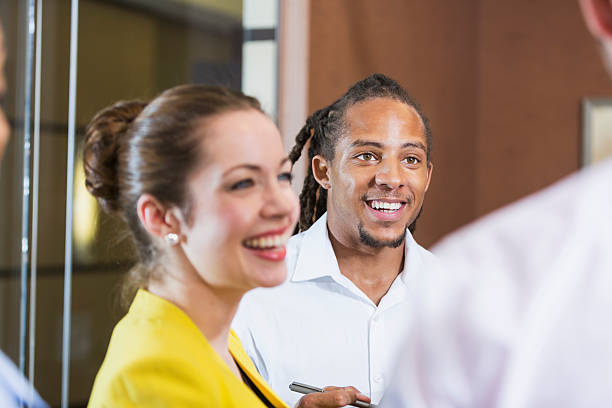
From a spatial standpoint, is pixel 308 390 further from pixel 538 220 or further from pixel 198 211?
pixel 538 220

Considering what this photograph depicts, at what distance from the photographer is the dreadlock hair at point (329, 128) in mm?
1668

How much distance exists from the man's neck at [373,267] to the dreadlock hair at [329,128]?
197mm

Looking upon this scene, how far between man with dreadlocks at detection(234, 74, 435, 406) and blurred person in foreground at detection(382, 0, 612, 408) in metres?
0.99

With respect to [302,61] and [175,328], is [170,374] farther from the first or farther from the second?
[302,61]

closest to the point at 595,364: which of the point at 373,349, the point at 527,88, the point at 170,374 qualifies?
the point at 170,374

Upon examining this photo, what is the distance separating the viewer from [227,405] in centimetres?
99

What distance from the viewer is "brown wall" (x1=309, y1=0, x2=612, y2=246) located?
157 inches

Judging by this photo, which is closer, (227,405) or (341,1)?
(227,405)

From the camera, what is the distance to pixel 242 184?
1.03 metres

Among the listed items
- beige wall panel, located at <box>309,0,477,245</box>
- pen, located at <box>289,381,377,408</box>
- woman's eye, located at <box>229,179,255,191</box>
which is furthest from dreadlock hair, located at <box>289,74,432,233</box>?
beige wall panel, located at <box>309,0,477,245</box>

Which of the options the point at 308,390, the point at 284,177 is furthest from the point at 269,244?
the point at 308,390

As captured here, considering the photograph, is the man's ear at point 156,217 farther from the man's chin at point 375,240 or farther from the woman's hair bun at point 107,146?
the man's chin at point 375,240

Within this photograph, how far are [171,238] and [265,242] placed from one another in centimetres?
14

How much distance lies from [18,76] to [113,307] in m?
0.76
